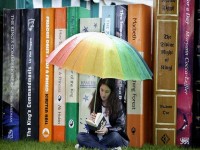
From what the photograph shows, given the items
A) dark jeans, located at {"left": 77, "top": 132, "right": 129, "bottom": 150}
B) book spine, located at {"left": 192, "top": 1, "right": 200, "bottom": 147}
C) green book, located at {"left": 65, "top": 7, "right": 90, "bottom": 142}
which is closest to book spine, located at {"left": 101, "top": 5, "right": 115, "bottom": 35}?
green book, located at {"left": 65, "top": 7, "right": 90, "bottom": 142}

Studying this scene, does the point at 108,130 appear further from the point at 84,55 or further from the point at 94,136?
the point at 84,55

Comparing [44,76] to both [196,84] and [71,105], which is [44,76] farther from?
[196,84]

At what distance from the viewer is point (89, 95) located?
2383 mm

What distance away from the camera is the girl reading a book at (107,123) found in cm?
221

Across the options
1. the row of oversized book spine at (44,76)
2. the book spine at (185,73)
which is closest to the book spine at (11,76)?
the row of oversized book spine at (44,76)

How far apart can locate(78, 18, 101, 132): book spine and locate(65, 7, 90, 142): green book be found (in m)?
0.02

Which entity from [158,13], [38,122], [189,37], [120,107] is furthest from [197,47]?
[38,122]

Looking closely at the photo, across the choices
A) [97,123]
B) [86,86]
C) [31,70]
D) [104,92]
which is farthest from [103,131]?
[31,70]

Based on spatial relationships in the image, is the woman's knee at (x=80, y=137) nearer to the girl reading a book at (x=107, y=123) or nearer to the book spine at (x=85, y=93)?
the girl reading a book at (x=107, y=123)

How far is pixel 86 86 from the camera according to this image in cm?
239

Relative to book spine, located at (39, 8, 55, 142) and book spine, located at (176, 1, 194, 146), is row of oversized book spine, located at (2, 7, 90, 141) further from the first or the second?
book spine, located at (176, 1, 194, 146)

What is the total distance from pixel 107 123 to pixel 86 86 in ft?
0.75

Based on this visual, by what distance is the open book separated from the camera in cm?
219

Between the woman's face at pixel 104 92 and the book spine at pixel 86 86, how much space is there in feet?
0.51
